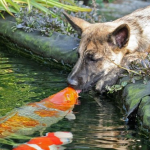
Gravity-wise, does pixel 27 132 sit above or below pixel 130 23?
below

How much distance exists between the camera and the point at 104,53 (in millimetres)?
6215

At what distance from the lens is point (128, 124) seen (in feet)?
17.3

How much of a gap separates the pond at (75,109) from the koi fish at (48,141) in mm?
81

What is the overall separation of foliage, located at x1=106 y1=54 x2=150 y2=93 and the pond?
274 mm

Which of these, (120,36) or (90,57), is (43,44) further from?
(120,36)

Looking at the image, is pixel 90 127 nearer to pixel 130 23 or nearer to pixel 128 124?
pixel 128 124

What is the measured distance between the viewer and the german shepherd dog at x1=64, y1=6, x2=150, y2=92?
607cm

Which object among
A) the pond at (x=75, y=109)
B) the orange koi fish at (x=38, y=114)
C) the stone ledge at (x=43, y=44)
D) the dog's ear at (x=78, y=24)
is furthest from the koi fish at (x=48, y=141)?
the stone ledge at (x=43, y=44)

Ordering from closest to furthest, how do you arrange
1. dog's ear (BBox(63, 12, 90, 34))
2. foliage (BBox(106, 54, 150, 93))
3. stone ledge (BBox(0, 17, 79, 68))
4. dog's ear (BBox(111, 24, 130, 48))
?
foliage (BBox(106, 54, 150, 93)) → dog's ear (BBox(111, 24, 130, 48)) → dog's ear (BBox(63, 12, 90, 34)) → stone ledge (BBox(0, 17, 79, 68))

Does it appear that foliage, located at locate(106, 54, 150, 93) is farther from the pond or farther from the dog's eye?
the dog's eye

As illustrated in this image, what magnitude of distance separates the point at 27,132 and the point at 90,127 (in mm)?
764

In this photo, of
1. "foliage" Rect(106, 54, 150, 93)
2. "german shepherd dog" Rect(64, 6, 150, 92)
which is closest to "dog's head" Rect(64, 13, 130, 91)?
"german shepherd dog" Rect(64, 6, 150, 92)

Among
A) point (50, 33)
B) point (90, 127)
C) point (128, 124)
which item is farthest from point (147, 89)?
point (50, 33)

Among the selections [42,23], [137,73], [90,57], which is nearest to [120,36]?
[90,57]
